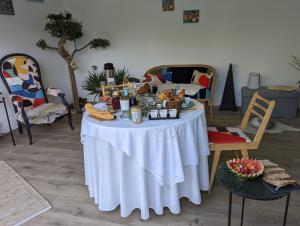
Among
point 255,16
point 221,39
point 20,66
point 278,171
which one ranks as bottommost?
point 278,171

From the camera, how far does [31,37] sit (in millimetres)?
3877

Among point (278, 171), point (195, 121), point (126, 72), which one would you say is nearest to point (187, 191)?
point (195, 121)

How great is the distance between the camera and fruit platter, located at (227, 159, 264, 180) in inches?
47.5

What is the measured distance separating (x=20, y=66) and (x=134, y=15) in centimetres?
212

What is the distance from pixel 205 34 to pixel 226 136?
2.65m

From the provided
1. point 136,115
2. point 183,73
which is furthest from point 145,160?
point 183,73

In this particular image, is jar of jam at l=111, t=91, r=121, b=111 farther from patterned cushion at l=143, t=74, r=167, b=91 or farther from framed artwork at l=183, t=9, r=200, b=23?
framed artwork at l=183, t=9, r=200, b=23

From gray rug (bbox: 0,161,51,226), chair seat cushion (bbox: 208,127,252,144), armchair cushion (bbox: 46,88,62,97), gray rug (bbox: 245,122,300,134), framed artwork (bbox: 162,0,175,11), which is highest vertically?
framed artwork (bbox: 162,0,175,11)

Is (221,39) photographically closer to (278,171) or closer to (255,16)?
(255,16)

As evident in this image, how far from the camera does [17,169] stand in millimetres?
2564

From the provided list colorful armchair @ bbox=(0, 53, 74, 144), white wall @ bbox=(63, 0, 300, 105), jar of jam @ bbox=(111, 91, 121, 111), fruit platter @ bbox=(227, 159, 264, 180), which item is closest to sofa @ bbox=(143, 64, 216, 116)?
white wall @ bbox=(63, 0, 300, 105)

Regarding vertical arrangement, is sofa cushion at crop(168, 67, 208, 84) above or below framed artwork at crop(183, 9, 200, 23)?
below

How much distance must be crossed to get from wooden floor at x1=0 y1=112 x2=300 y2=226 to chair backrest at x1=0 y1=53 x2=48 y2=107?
52cm

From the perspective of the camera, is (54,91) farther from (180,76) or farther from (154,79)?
(180,76)
